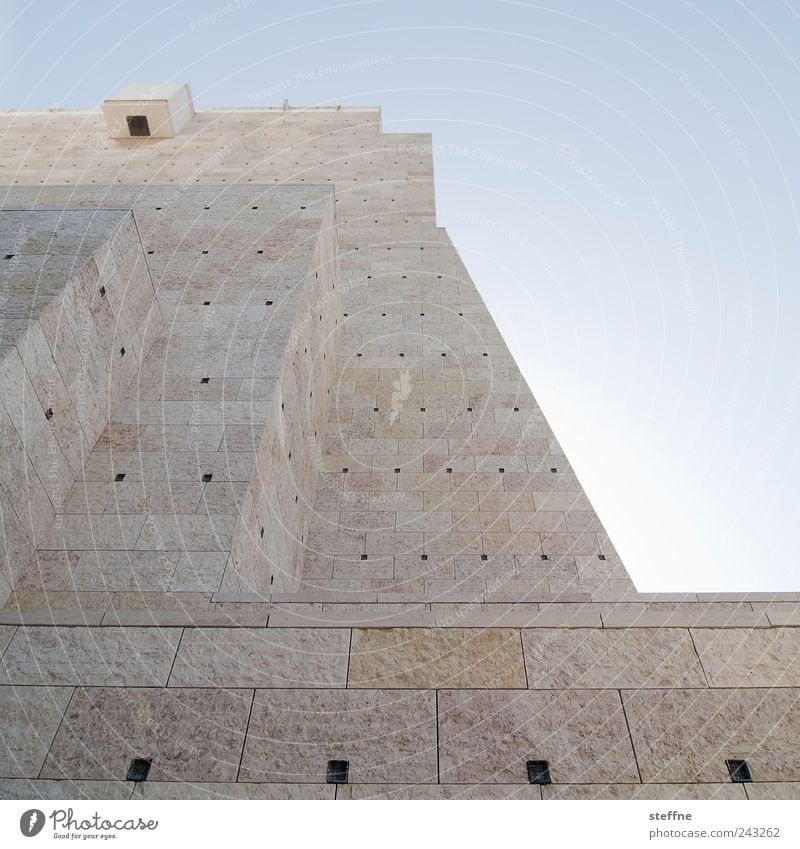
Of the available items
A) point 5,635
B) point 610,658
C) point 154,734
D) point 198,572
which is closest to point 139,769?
point 154,734

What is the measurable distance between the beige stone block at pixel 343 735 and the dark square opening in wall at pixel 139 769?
75 centimetres

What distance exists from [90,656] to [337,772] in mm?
2611

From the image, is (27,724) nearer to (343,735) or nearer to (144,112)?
(343,735)

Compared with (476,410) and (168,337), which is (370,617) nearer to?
(168,337)

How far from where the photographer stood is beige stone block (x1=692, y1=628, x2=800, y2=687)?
5830 millimetres

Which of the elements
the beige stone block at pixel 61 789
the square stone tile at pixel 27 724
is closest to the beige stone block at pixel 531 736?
the beige stone block at pixel 61 789

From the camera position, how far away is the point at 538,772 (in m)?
5.22

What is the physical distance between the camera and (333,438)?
15.1 metres

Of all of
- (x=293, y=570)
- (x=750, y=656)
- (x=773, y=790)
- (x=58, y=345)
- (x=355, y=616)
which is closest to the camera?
(x=773, y=790)

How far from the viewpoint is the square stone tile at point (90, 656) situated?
19.4 ft

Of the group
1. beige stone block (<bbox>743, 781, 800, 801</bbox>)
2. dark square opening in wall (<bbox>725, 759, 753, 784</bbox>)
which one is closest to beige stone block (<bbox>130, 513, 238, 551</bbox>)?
dark square opening in wall (<bbox>725, 759, 753, 784</bbox>)

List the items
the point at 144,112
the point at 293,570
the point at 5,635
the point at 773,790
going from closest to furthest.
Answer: the point at 773,790
the point at 5,635
the point at 293,570
the point at 144,112

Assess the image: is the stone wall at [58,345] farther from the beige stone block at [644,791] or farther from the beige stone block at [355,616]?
the beige stone block at [644,791]

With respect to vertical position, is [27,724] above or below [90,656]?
below
